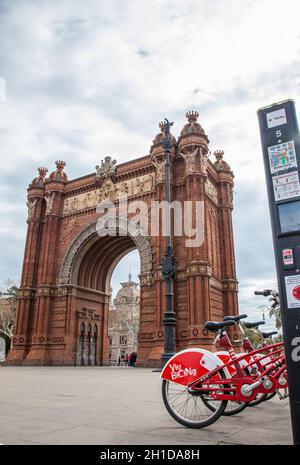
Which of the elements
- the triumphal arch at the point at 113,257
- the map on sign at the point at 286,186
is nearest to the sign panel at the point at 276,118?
the map on sign at the point at 286,186

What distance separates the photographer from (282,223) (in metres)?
2.96

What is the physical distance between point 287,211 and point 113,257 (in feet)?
91.5

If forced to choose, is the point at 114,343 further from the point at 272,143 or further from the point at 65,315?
the point at 272,143

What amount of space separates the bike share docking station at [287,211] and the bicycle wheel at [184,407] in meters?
1.38

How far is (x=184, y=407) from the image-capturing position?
430cm

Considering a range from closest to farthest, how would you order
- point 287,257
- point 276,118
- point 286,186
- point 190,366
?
point 287,257, point 286,186, point 276,118, point 190,366

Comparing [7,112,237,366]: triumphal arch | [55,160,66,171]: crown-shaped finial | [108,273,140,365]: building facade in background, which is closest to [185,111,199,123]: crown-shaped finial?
[7,112,237,366]: triumphal arch

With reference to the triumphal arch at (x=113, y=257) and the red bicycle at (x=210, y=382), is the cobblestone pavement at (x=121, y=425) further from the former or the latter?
the triumphal arch at (x=113, y=257)

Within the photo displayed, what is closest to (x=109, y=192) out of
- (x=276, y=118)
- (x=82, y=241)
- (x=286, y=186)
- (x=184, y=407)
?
(x=82, y=241)

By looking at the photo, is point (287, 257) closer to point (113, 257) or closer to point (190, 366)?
point (190, 366)

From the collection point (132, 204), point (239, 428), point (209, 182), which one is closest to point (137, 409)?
point (239, 428)

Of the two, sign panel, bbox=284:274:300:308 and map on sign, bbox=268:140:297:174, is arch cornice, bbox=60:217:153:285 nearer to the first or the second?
map on sign, bbox=268:140:297:174

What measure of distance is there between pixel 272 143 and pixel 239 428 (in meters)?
2.85

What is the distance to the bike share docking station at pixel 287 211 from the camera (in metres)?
2.67
